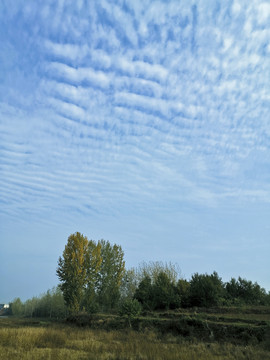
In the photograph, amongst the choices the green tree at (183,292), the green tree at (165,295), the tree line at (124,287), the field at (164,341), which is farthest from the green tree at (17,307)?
the field at (164,341)

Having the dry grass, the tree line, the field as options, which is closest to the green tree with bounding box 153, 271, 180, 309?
the tree line

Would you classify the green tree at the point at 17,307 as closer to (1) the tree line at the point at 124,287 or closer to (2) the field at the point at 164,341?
(1) the tree line at the point at 124,287

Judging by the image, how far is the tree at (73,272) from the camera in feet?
110

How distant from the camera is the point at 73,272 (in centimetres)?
3400

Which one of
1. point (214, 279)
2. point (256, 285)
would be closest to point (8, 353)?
point (214, 279)

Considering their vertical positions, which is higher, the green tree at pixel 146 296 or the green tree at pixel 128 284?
the green tree at pixel 128 284

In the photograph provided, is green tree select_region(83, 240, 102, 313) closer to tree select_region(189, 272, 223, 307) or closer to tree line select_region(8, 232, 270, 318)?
tree line select_region(8, 232, 270, 318)

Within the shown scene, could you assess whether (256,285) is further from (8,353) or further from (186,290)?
(8,353)

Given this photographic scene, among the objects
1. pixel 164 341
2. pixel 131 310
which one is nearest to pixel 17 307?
pixel 131 310

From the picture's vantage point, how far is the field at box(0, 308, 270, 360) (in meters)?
11.9

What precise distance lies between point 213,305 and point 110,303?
16456 mm

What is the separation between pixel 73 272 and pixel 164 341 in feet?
64.9

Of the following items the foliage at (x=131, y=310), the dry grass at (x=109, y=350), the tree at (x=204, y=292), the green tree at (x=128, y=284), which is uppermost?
the green tree at (x=128, y=284)

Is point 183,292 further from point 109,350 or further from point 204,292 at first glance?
point 109,350
